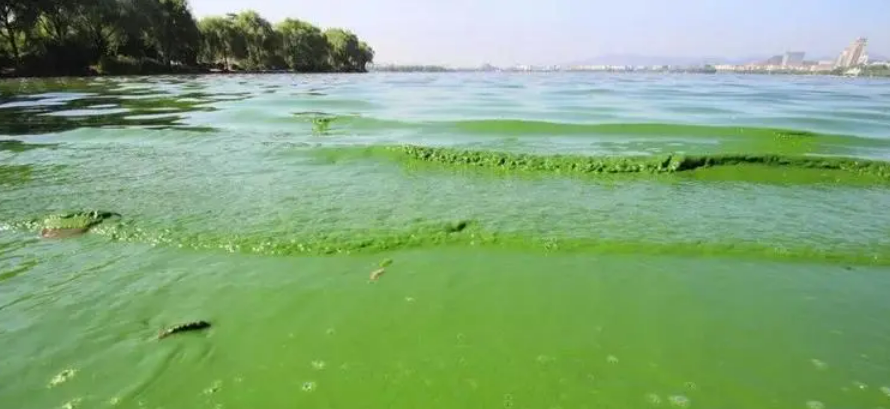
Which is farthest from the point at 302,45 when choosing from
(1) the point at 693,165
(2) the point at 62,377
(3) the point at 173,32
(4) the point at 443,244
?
(2) the point at 62,377

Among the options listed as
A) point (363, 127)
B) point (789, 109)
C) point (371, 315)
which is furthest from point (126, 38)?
point (371, 315)

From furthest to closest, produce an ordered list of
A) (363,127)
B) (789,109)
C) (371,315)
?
(789,109), (363,127), (371,315)

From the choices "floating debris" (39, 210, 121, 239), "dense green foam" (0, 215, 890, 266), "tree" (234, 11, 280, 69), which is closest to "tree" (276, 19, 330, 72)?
"tree" (234, 11, 280, 69)

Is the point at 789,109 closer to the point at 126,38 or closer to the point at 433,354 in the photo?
the point at 433,354

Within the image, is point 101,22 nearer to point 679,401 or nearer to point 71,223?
point 71,223

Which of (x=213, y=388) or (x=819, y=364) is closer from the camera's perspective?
(x=213, y=388)

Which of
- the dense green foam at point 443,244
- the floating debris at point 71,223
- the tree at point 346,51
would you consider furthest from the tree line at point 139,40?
the dense green foam at point 443,244
